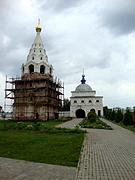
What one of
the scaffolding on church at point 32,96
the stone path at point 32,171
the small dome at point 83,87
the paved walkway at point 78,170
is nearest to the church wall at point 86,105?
the small dome at point 83,87

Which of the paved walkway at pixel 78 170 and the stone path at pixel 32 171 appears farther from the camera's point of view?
the paved walkway at pixel 78 170

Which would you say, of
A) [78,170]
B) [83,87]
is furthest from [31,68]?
[78,170]

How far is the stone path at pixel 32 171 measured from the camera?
7.36m

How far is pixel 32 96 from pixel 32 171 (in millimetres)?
45336

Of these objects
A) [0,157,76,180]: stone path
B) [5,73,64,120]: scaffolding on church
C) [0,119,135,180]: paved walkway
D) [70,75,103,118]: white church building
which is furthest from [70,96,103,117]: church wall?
[0,157,76,180]: stone path

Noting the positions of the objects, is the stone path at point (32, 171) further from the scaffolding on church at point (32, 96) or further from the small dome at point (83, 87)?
the small dome at point (83, 87)

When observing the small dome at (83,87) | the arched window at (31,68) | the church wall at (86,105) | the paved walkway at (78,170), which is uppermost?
the arched window at (31,68)

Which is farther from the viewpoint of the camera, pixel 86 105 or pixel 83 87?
pixel 83 87

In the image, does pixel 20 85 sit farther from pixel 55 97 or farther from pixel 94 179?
pixel 94 179

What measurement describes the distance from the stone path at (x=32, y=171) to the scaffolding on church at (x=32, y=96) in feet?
141

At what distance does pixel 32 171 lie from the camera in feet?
26.3

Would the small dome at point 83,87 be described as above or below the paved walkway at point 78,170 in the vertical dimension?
above

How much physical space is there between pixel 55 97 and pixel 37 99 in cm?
554

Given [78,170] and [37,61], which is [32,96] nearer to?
[37,61]
